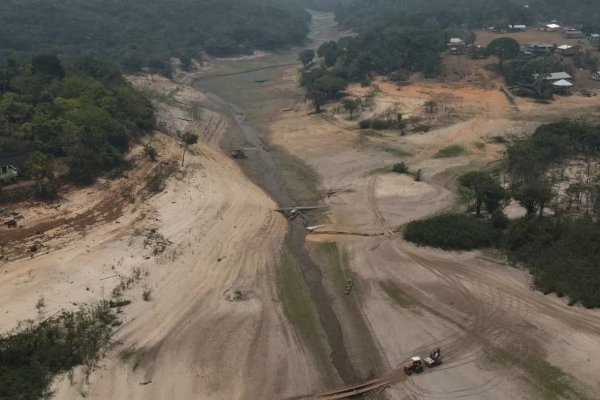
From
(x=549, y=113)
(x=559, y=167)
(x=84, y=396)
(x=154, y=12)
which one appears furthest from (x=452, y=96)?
(x=154, y=12)

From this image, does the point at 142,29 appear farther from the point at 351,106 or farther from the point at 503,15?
the point at 503,15

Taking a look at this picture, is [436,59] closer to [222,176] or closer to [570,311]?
[222,176]

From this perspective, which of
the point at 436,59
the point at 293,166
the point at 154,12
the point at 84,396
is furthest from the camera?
the point at 154,12

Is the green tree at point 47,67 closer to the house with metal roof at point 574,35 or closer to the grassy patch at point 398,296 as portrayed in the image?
the grassy patch at point 398,296

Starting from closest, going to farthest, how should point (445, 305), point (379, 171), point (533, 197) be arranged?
point (445, 305) < point (533, 197) < point (379, 171)

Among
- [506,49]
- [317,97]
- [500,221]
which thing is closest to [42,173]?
[500,221]

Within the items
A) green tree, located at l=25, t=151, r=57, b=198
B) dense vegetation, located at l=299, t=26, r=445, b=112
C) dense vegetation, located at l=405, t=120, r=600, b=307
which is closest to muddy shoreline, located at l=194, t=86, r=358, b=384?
dense vegetation, located at l=405, t=120, r=600, b=307
